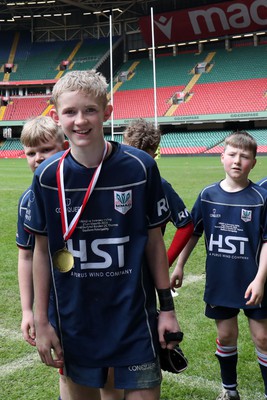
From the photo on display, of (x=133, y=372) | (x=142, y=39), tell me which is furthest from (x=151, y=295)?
(x=142, y=39)

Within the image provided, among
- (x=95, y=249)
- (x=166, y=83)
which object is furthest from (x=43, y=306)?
(x=166, y=83)

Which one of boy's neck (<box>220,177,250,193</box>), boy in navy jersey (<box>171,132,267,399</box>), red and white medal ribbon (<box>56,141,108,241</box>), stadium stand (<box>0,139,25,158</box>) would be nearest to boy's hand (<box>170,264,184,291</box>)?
boy in navy jersey (<box>171,132,267,399</box>)

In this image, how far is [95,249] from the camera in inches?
84.8

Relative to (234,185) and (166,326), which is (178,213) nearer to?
(234,185)

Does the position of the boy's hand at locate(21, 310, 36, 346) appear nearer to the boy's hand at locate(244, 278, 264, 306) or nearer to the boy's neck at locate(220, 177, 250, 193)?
the boy's hand at locate(244, 278, 264, 306)

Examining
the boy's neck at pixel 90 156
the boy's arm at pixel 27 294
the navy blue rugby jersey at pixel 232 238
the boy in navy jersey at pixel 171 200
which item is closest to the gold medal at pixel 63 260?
the boy's arm at pixel 27 294

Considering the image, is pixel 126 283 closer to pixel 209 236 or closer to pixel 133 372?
pixel 133 372

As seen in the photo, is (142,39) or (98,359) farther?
(142,39)

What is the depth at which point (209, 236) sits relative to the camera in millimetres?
3227

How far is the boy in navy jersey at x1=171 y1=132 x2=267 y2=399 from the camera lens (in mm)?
3021

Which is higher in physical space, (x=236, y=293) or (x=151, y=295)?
(x=151, y=295)

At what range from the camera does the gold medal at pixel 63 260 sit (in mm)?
2141

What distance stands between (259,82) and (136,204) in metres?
43.2

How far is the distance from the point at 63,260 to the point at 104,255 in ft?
0.58
